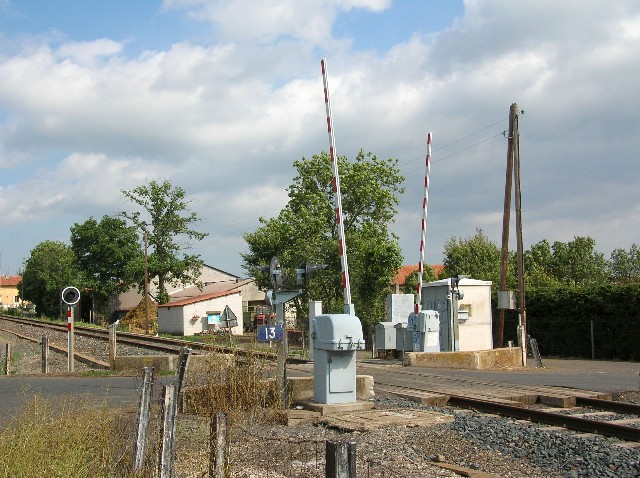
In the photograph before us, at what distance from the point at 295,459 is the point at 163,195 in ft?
241

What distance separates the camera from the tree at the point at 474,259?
72812 millimetres

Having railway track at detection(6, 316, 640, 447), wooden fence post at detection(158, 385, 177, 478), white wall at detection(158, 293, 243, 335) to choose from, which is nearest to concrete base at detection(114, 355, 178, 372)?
railway track at detection(6, 316, 640, 447)

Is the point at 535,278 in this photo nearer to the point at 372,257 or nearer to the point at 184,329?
the point at 372,257

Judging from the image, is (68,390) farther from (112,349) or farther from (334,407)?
(112,349)

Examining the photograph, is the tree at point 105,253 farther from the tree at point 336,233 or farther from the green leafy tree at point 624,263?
the green leafy tree at point 624,263

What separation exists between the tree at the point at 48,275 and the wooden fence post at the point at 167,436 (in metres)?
79.4

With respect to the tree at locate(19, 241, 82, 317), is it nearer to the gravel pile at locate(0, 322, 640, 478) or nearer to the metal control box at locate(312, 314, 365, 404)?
the metal control box at locate(312, 314, 365, 404)

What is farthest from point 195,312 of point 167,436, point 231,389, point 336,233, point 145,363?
point 167,436

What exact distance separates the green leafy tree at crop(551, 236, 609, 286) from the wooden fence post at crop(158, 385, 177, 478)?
73.2 m

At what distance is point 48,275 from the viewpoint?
96688 mm

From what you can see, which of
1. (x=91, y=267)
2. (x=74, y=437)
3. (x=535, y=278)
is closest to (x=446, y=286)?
(x=74, y=437)

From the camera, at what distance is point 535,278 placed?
6134 cm

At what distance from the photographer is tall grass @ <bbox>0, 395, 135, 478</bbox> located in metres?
6.73

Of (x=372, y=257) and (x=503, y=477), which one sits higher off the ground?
(x=372, y=257)
